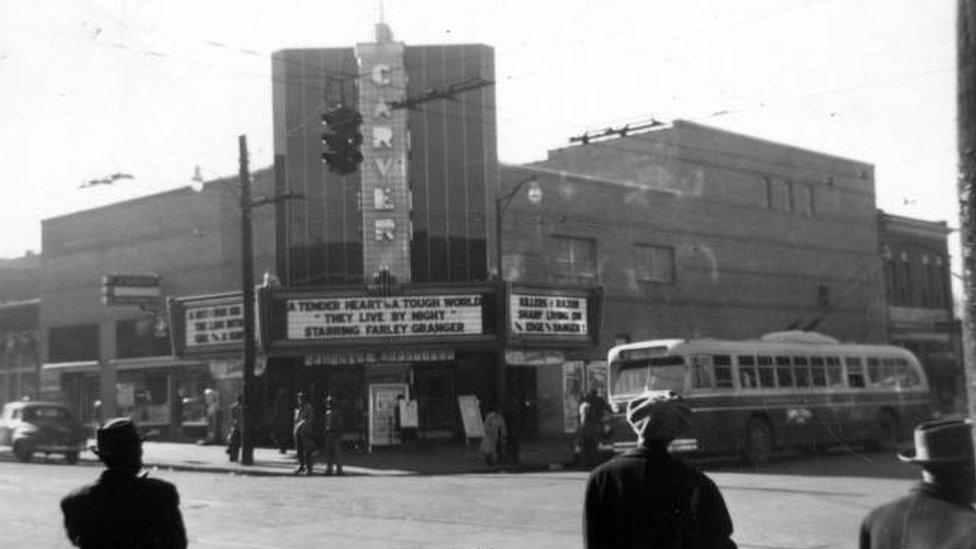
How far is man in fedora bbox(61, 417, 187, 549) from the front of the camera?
5.08 meters

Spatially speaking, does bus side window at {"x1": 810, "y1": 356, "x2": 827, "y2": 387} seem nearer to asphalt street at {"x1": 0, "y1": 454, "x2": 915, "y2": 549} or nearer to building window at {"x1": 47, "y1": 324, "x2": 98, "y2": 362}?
asphalt street at {"x1": 0, "y1": 454, "x2": 915, "y2": 549}

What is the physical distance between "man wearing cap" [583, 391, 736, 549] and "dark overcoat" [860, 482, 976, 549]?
0.64m

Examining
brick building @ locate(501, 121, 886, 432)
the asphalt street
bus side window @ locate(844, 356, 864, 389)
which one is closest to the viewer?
the asphalt street

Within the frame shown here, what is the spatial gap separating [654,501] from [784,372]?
23007 millimetres

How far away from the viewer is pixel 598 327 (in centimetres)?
3391

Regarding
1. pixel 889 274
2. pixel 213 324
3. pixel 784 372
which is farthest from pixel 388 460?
pixel 889 274

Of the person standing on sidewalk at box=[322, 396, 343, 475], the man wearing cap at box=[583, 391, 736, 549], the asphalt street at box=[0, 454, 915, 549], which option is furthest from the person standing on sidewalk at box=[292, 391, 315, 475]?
the man wearing cap at box=[583, 391, 736, 549]

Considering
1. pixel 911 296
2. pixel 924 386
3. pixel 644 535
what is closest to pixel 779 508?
pixel 644 535

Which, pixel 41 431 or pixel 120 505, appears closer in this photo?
pixel 120 505

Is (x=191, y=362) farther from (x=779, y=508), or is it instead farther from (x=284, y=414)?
(x=779, y=508)

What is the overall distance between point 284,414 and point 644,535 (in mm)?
30459

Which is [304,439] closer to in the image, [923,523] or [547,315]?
[547,315]

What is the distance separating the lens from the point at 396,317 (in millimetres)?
32000

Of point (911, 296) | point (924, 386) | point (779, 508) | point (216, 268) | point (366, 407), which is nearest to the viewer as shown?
point (779, 508)
